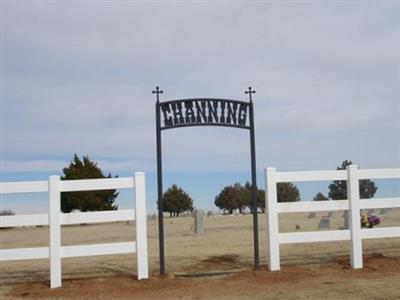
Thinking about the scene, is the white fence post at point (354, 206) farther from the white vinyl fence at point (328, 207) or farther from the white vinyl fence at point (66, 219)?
the white vinyl fence at point (66, 219)

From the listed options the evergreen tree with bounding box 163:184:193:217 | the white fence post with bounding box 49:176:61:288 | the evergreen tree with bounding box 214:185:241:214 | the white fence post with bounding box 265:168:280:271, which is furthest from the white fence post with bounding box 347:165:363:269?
the evergreen tree with bounding box 214:185:241:214

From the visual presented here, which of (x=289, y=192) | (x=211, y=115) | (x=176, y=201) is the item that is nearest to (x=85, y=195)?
(x=289, y=192)

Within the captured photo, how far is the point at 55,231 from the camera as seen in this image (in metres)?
11.5

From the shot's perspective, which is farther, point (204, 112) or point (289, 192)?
point (289, 192)

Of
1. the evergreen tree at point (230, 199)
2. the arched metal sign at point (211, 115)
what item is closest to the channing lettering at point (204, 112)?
the arched metal sign at point (211, 115)

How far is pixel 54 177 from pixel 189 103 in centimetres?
→ 338

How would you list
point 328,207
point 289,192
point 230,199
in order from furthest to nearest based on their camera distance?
point 230,199 → point 289,192 → point 328,207

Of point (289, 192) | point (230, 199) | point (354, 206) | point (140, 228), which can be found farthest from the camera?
point (230, 199)

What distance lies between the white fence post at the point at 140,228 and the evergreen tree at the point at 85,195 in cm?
4139

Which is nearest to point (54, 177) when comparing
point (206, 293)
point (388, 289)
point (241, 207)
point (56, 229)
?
point (56, 229)

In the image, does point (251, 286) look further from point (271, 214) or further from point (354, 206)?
point (354, 206)

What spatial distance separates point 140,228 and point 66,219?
4.81 feet

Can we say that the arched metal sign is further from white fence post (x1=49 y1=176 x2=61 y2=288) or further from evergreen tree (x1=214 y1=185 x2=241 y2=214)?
evergreen tree (x1=214 y1=185 x2=241 y2=214)

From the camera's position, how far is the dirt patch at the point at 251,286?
32.3 ft
